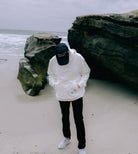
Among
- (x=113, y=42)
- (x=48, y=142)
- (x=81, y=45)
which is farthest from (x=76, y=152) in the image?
(x=81, y=45)

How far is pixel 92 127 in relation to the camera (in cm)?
412

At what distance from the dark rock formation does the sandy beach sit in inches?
12.1

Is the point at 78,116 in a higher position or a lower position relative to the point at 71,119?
higher

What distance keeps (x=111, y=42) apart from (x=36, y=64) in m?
2.86

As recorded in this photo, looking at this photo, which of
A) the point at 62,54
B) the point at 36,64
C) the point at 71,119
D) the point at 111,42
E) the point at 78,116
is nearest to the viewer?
the point at 62,54

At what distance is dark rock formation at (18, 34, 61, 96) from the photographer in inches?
237

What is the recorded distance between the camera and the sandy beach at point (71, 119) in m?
Answer: 3.46

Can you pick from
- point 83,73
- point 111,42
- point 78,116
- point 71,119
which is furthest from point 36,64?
point 78,116

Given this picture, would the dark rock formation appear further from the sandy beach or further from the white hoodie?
the white hoodie

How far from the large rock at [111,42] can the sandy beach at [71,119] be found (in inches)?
28.6

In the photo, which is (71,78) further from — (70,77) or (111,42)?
(111,42)

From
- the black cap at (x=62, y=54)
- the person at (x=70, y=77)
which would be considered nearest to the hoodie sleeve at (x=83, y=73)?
the person at (x=70, y=77)

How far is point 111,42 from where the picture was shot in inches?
214

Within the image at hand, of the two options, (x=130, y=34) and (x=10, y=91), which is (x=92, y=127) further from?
(x=10, y=91)
